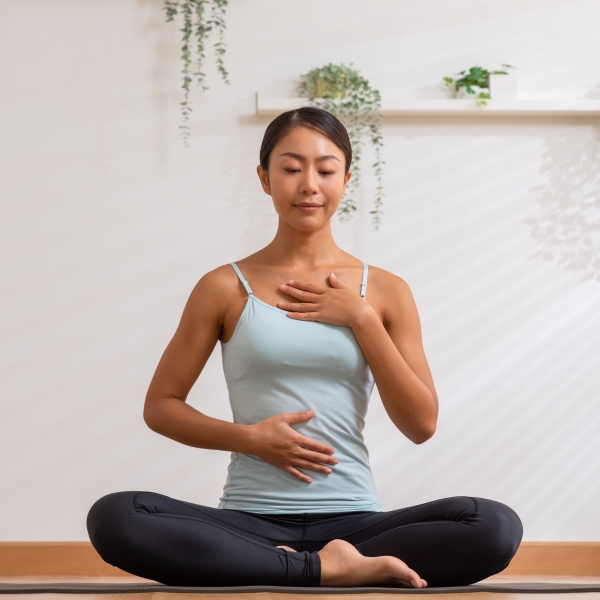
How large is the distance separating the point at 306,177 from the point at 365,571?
33.3 inches

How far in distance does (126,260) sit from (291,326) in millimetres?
1432

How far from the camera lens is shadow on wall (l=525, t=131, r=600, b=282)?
305cm

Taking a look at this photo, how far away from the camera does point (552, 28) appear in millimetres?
3080

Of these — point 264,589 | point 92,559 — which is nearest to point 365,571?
point 264,589

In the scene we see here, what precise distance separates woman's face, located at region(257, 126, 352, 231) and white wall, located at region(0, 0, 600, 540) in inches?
47.7

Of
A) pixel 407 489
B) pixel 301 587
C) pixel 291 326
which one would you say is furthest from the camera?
pixel 407 489

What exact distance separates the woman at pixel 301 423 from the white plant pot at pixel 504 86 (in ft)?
4.55

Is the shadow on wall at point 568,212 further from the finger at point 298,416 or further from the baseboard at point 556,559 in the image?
the finger at point 298,416

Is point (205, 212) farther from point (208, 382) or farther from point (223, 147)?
point (208, 382)

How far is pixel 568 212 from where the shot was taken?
10.0 ft

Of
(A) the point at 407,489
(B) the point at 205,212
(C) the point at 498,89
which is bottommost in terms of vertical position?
(A) the point at 407,489

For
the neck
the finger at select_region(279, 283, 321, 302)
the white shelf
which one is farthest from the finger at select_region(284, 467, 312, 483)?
the white shelf

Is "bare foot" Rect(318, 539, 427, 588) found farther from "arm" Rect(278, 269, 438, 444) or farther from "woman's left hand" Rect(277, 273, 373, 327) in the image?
"woman's left hand" Rect(277, 273, 373, 327)

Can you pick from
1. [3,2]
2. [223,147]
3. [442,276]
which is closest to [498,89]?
[442,276]
